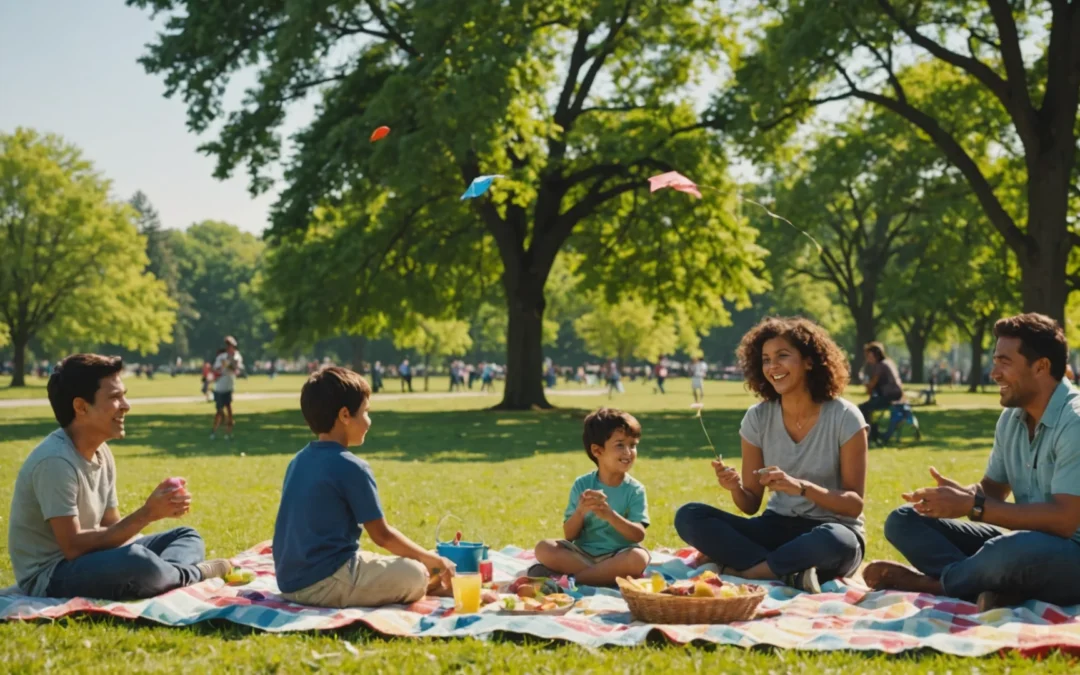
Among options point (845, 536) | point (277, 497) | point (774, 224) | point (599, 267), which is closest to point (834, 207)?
point (774, 224)

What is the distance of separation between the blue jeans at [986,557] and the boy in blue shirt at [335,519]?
9.57ft

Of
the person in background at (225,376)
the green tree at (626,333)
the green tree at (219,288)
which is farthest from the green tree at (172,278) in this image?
the person in background at (225,376)

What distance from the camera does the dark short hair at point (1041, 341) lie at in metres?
6.02

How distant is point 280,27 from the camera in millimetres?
25672

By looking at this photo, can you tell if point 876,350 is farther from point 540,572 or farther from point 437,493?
point 540,572

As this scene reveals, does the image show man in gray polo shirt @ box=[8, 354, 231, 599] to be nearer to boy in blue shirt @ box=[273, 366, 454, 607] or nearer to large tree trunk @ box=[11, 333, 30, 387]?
boy in blue shirt @ box=[273, 366, 454, 607]

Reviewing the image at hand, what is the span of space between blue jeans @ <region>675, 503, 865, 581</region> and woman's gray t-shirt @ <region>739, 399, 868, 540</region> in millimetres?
83

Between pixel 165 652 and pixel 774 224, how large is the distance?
4642 centimetres

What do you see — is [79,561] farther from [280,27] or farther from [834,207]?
[834,207]

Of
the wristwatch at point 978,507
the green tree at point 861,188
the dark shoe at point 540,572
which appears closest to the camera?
the wristwatch at point 978,507

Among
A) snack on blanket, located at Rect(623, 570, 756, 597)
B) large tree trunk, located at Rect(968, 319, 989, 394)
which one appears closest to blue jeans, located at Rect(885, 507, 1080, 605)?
snack on blanket, located at Rect(623, 570, 756, 597)

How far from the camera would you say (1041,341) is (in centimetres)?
603

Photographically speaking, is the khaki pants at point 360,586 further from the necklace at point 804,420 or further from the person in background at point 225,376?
the person in background at point 225,376

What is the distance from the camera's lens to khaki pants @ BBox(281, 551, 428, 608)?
19.9ft
